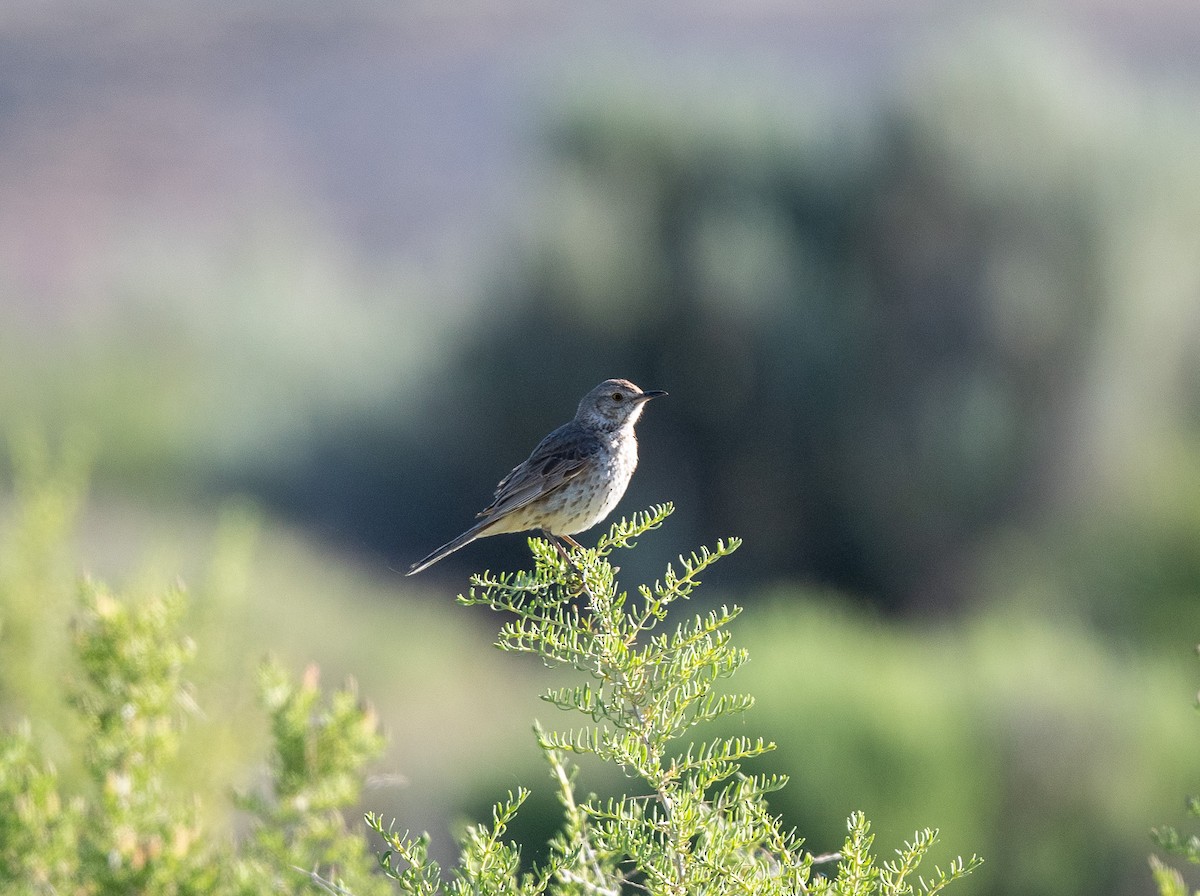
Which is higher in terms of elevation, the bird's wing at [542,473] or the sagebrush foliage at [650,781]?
the sagebrush foliage at [650,781]

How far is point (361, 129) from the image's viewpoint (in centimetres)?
4025

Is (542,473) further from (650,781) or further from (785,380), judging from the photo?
(785,380)

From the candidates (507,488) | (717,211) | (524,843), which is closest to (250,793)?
(507,488)

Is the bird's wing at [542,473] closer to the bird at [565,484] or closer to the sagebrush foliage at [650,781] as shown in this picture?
the bird at [565,484]

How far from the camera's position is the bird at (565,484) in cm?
515

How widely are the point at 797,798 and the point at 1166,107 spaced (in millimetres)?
12808

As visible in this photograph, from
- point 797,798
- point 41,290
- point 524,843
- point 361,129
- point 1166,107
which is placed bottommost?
point 41,290

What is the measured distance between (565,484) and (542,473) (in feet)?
0.27

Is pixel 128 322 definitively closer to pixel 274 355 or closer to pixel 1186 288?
pixel 274 355

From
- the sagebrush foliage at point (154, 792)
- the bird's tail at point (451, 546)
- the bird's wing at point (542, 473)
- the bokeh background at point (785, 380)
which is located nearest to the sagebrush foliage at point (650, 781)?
the sagebrush foliage at point (154, 792)

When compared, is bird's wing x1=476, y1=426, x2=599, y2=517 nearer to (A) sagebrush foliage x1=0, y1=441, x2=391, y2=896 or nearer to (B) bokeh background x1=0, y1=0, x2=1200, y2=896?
(A) sagebrush foliage x1=0, y1=441, x2=391, y2=896

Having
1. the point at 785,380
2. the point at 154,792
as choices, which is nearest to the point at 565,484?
the point at 154,792

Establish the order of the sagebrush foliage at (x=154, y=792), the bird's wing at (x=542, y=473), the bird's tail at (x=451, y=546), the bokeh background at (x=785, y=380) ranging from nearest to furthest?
1. the sagebrush foliage at (x=154, y=792)
2. the bird's tail at (x=451, y=546)
3. the bird's wing at (x=542, y=473)
4. the bokeh background at (x=785, y=380)

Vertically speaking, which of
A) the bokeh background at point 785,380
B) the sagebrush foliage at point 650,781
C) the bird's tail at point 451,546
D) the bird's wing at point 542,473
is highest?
the sagebrush foliage at point 650,781
